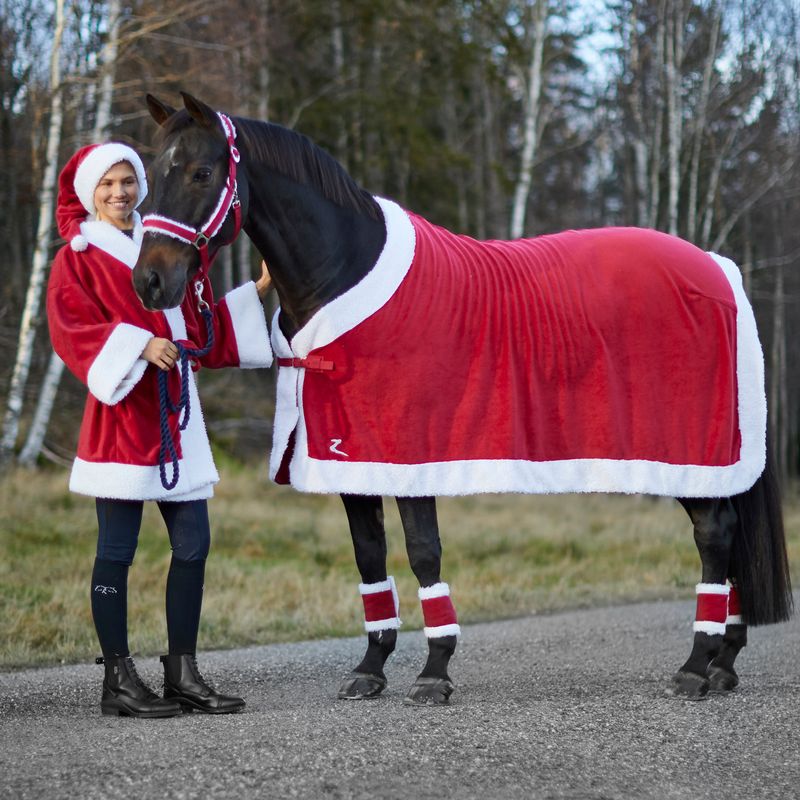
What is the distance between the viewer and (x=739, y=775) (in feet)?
10.9

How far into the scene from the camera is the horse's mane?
4188 mm

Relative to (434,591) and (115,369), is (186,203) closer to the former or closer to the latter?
(115,369)

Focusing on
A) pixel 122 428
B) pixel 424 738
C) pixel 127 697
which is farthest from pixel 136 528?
pixel 424 738

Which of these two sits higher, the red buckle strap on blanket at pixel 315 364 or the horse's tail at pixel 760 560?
the red buckle strap on blanket at pixel 315 364

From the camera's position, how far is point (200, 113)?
13.1 ft

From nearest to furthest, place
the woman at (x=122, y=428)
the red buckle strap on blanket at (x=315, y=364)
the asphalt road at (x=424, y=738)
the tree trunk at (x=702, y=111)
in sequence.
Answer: the asphalt road at (x=424, y=738), the woman at (x=122, y=428), the red buckle strap on blanket at (x=315, y=364), the tree trunk at (x=702, y=111)

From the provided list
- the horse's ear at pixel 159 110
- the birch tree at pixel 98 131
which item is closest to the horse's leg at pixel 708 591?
the horse's ear at pixel 159 110

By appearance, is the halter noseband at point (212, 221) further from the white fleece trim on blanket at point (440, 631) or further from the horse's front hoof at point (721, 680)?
the horse's front hoof at point (721, 680)

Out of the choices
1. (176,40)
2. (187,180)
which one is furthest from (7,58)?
(187,180)

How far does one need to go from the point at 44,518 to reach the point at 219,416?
6.64 metres

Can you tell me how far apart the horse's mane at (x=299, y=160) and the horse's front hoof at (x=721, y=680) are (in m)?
2.41

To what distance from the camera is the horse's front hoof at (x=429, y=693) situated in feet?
Result: 13.9

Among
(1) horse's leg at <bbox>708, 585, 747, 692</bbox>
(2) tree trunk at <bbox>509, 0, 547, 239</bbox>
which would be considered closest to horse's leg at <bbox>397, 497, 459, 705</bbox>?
(1) horse's leg at <bbox>708, 585, 747, 692</bbox>

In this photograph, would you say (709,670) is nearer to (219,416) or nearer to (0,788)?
(0,788)
